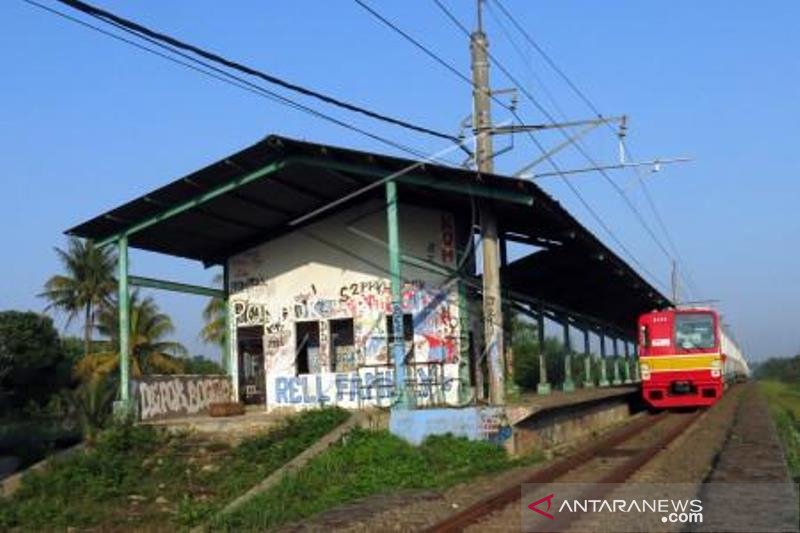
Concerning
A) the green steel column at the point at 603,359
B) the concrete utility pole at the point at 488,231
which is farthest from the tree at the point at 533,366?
the concrete utility pole at the point at 488,231

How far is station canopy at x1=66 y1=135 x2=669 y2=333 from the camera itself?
67.3ft

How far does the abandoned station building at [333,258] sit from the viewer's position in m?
21.8

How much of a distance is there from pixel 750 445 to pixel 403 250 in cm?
939

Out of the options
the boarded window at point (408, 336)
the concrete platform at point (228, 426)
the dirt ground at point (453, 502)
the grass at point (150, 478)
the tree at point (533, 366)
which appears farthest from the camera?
the tree at point (533, 366)

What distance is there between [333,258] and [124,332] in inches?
217

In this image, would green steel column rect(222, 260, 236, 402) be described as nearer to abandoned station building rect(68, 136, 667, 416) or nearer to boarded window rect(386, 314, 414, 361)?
abandoned station building rect(68, 136, 667, 416)

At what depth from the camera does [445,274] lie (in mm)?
24203

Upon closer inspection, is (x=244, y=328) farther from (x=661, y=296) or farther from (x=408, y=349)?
(x=661, y=296)

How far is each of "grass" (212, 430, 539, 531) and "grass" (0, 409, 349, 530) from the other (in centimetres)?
97

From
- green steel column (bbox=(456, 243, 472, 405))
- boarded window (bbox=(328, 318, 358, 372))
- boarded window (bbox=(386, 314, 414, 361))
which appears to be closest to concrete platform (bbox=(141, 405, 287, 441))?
boarded window (bbox=(328, 318, 358, 372))

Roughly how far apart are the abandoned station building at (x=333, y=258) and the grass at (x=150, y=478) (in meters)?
2.71

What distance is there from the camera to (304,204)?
2423 cm

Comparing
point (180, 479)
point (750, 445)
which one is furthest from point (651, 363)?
point (180, 479)

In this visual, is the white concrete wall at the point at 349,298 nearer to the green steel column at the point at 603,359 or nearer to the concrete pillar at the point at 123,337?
the concrete pillar at the point at 123,337
